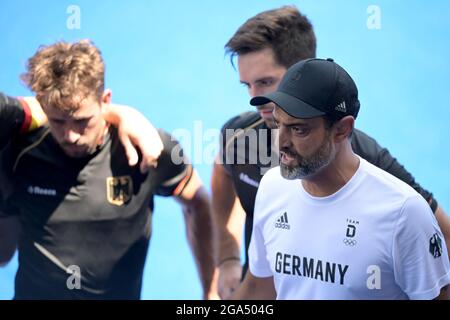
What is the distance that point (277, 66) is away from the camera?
2.59m

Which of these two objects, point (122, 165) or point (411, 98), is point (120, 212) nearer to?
point (122, 165)

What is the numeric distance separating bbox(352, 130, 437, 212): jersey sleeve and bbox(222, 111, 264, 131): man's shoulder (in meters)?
0.45

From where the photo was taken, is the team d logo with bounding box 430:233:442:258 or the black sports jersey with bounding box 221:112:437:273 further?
the black sports jersey with bounding box 221:112:437:273

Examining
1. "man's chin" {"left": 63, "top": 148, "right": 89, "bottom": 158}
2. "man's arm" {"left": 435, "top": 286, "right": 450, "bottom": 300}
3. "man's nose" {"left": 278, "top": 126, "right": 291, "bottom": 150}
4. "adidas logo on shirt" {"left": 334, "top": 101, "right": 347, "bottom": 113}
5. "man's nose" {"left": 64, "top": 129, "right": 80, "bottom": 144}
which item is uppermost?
"adidas logo on shirt" {"left": 334, "top": 101, "right": 347, "bottom": 113}

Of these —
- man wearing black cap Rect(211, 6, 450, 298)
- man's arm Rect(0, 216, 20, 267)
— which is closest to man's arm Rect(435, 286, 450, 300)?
man wearing black cap Rect(211, 6, 450, 298)

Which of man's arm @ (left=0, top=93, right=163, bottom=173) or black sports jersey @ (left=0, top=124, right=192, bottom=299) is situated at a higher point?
man's arm @ (left=0, top=93, right=163, bottom=173)

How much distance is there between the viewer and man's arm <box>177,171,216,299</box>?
3029mm

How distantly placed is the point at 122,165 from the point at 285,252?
1.03 metres

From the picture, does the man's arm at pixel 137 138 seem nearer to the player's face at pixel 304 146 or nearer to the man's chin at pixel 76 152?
the man's chin at pixel 76 152

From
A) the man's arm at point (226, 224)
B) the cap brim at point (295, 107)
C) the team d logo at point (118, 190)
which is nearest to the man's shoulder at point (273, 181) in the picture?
the cap brim at point (295, 107)

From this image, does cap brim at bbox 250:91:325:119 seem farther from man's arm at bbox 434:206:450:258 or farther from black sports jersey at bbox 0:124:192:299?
black sports jersey at bbox 0:124:192:299

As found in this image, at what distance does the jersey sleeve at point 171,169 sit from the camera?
284 cm

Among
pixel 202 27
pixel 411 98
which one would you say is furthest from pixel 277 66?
pixel 202 27

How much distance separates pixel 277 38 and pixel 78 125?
82 centimetres
